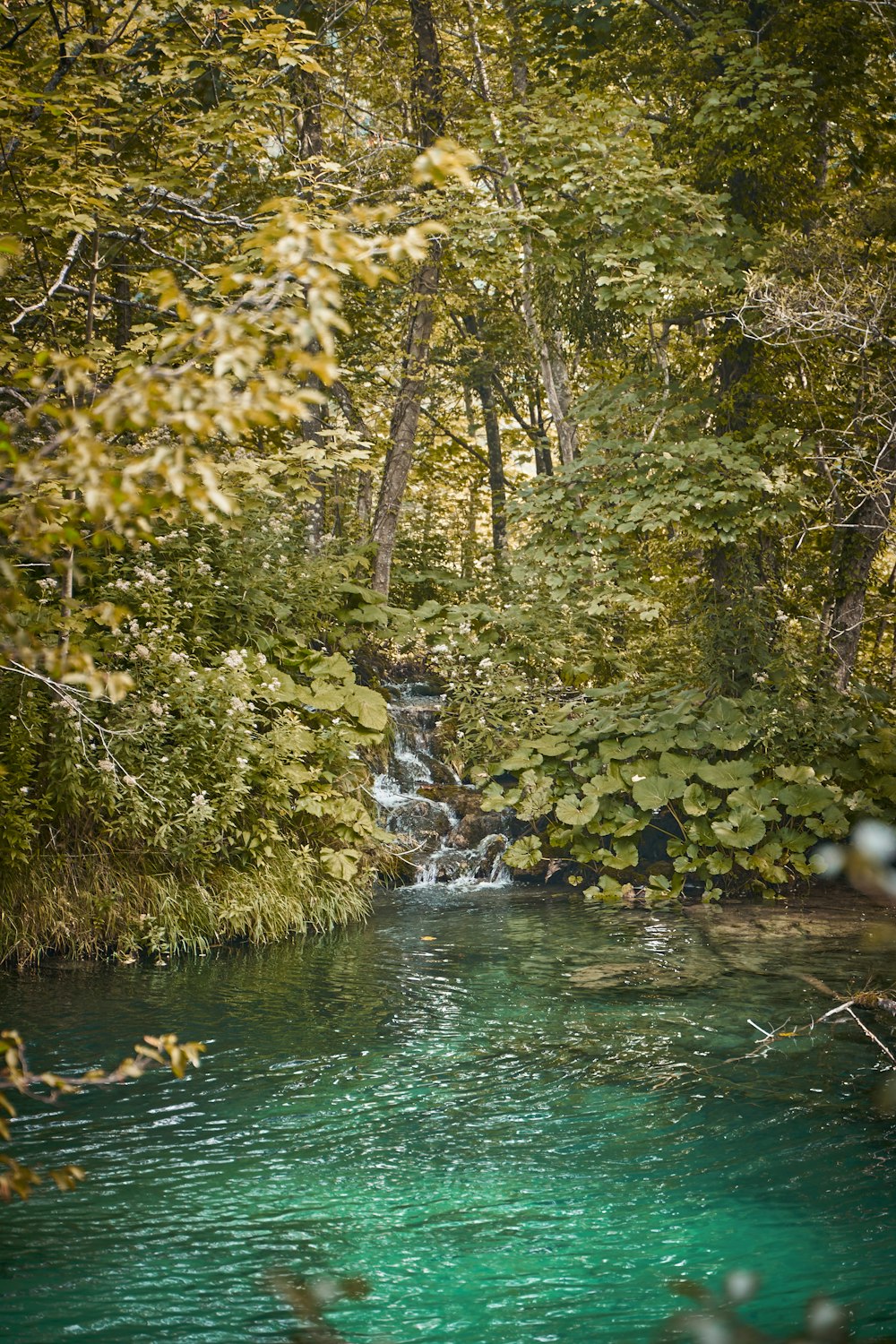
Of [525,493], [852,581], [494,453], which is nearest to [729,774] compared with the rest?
[852,581]

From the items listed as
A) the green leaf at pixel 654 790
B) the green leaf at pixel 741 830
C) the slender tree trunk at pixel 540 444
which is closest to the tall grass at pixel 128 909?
the green leaf at pixel 654 790

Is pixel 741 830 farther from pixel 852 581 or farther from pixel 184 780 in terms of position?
pixel 184 780

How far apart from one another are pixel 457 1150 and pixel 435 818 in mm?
6386

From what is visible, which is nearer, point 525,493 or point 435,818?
point 525,493

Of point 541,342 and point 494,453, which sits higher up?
point 541,342

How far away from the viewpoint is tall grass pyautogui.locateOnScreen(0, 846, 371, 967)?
742 cm

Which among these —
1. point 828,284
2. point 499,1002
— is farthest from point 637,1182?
point 828,284

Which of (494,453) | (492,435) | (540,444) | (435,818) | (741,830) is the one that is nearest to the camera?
(741,830)

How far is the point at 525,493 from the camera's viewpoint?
33.9ft

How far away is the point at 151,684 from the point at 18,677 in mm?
873

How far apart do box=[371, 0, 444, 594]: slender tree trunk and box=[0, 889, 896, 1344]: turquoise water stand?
6.13 meters

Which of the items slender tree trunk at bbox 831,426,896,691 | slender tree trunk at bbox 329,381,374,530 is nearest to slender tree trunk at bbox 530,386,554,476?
slender tree trunk at bbox 329,381,374,530

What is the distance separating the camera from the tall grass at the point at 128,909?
7.42 meters

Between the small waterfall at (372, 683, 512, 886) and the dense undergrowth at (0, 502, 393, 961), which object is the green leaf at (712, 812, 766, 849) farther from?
the dense undergrowth at (0, 502, 393, 961)
